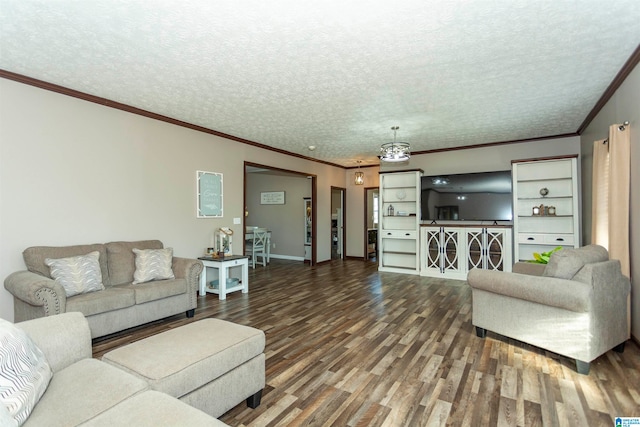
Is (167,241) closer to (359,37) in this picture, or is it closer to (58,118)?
(58,118)

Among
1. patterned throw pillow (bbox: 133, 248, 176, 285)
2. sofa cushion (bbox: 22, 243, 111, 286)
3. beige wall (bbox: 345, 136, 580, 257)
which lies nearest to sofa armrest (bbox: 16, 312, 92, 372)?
sofa cushion (bbox: 22, 243, 111, 286)

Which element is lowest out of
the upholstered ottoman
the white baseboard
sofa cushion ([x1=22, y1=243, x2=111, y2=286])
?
the white baseboard

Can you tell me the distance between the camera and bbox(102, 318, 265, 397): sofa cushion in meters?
1.65

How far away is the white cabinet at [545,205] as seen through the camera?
5.41m

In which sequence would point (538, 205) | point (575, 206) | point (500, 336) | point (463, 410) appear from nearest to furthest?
point (463, 410)
point (500, 336)
point (575, 206)
point (538, 205)

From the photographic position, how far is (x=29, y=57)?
2.84m

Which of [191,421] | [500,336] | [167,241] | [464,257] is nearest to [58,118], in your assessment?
[167,241]

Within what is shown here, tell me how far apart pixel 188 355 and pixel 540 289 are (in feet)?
8.88

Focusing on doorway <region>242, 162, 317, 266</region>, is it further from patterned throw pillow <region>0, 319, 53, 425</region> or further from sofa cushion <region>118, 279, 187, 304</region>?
patterned throw pillow <region>0, 319, 53, 425</region>

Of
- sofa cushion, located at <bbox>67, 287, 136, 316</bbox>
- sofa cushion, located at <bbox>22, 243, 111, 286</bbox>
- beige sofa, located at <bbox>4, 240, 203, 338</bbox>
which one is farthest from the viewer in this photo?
sofa cushion, located at <bbox>22, 243, 111, 286</bbox>

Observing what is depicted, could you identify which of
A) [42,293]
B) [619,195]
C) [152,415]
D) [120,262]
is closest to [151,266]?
[120,262]

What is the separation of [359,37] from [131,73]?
7.44 feet

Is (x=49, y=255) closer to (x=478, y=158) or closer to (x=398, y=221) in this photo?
(x=398, y=221)

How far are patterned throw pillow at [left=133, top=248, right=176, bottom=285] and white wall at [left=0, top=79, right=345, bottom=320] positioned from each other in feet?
1.79
